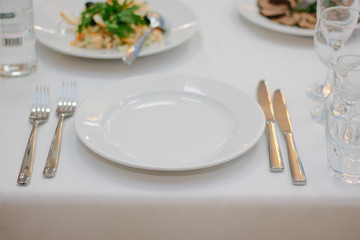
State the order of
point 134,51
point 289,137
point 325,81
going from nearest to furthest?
point 289,137, point 325,81, point 134,51

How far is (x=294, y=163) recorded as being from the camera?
88cm

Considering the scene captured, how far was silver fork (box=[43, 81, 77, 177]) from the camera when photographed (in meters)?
0.86

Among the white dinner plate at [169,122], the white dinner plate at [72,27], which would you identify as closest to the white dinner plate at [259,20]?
the white dinner plate at [72,27]

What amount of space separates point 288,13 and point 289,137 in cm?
61

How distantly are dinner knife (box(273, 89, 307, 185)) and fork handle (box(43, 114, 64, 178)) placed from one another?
0.40m

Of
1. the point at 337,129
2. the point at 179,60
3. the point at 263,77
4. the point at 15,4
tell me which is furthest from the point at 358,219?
the point at 15,4

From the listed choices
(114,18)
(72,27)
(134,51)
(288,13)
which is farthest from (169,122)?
(288,13)

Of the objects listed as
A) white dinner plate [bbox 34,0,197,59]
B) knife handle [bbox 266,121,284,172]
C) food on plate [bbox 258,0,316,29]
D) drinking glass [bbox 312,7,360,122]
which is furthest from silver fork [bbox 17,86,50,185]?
food on plate [bbox 258,0,316,29]

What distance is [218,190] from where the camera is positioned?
0.83 m

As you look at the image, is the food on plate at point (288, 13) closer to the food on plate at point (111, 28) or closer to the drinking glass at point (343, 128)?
the food on plate at point (111, 28)

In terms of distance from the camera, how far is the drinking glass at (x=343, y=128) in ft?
2.78

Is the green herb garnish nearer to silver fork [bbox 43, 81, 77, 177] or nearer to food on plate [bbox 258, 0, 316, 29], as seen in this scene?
silver fork [bbox 43, 81, 77, 177]

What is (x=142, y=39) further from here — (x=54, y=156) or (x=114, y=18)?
(x=54, y=156)

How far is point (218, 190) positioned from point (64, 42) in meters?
0.65
